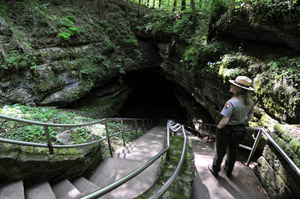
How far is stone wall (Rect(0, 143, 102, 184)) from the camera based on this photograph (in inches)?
84.9

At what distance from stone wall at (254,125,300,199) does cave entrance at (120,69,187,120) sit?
41.4ft

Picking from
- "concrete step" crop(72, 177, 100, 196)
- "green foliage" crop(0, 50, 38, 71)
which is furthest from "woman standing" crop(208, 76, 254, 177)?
"green foliage" crop(0, 50, 38, 71)

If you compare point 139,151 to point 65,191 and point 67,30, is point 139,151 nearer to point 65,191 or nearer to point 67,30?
point 65,191

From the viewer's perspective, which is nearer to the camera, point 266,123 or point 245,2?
point 266,123

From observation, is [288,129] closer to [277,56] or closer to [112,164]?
[277,56]

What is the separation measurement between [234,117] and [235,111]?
0.39ft

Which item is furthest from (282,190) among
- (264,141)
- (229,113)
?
(264,141)

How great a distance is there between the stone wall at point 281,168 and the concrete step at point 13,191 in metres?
3.79

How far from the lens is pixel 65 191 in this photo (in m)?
2.55

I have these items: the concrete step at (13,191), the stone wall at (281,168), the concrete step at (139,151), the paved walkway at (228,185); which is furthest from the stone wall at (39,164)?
the stone wall at (281,168)

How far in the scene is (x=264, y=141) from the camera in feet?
13.2

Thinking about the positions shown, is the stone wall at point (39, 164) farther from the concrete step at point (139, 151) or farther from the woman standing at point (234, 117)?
the woman standing at point (234, 117)

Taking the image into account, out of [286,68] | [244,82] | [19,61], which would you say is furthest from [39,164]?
[286,68]

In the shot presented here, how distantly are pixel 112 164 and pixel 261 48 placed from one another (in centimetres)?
587
